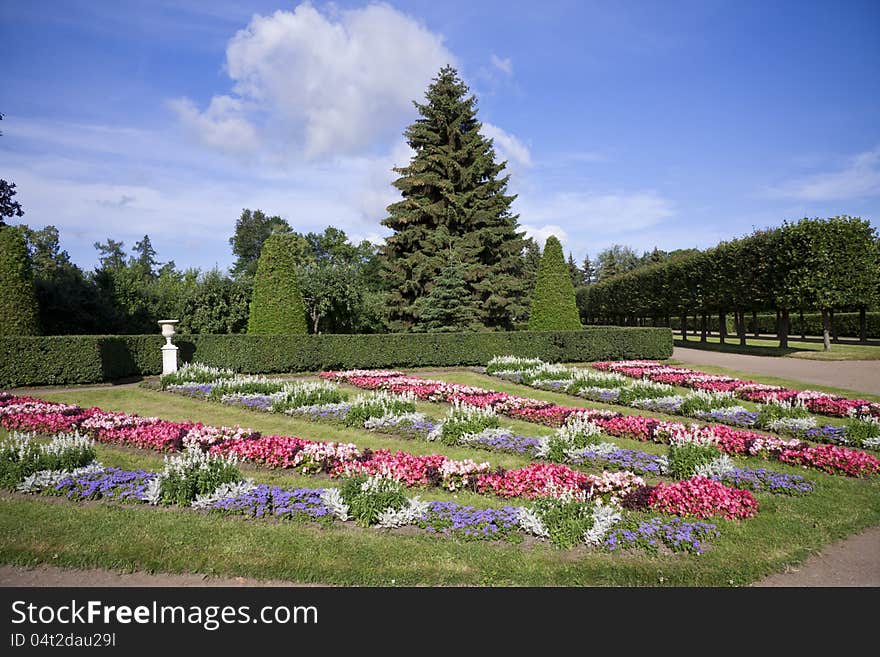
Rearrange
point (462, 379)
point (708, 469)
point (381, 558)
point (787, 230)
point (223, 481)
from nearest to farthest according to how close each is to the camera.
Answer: point (381, 558) < point (223, 481) < point (708, 469) < point (462, 379) < point (787, 230)

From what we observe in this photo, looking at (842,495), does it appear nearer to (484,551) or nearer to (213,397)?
(484,551)

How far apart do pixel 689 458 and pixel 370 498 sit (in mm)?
3963

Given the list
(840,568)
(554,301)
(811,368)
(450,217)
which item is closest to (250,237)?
(450,217)

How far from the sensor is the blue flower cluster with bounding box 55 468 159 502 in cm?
553

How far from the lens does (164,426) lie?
8273 millimetres

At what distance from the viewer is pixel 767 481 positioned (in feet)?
19.4

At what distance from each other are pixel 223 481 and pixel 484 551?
3009mm

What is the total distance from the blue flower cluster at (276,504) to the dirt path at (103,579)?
45.2 inches

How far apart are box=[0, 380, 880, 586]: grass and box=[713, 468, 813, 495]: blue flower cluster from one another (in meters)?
0.20

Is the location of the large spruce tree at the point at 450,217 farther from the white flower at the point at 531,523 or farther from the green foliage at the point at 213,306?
the white flower at the point at 531,523

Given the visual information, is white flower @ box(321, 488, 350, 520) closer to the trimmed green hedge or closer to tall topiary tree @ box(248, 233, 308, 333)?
tall topiary tree @ box(248, 233, 308, 333)

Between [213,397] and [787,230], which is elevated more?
[787,230]

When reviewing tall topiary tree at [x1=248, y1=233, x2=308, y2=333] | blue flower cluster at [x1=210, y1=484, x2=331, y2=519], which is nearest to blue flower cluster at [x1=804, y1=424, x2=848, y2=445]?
blue flower cluster at [x1=210, y1=484, x2=331, y2=519]

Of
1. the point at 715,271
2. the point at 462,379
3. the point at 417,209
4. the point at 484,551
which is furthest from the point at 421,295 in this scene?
the point at 484,551
